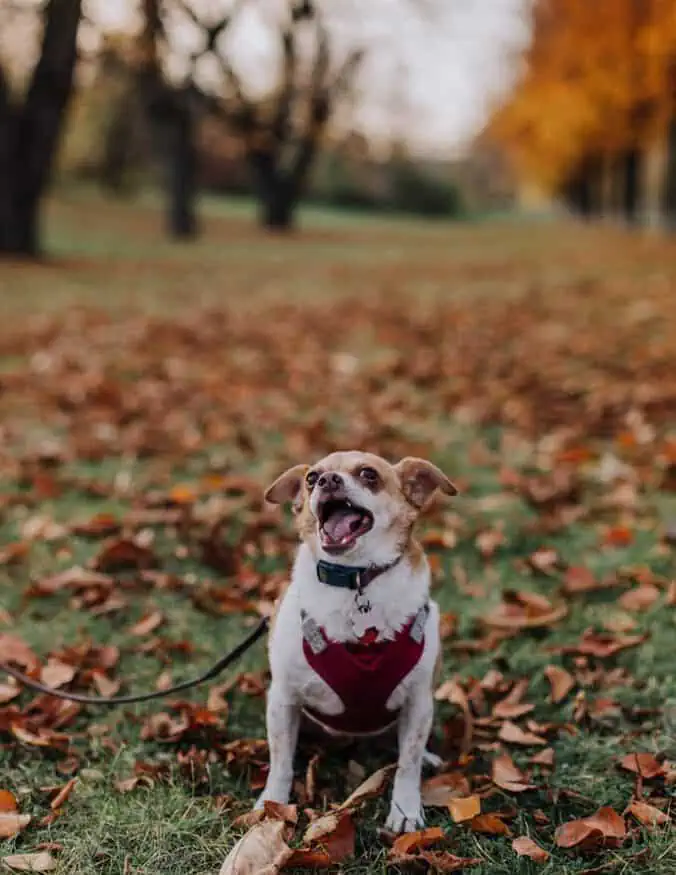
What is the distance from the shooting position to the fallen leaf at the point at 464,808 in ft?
9.19

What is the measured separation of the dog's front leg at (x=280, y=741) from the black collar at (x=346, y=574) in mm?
378

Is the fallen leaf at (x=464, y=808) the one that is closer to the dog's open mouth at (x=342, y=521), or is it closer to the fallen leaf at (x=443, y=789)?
the fallen leaf at (x=443, y=789)

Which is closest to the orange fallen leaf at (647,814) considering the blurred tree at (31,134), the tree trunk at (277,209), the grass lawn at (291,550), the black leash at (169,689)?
the grass lawn at (291,550)

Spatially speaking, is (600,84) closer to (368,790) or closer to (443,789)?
(443,789)

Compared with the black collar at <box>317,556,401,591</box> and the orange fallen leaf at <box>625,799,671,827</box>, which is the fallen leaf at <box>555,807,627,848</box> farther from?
the black collar at <box>317,556,401,591</box>

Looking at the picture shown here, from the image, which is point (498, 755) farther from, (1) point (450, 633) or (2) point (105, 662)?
(2) point (105, 662)

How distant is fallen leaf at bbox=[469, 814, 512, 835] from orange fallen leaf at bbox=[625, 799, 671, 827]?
1.24 feet

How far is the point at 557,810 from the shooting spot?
292 centimetres

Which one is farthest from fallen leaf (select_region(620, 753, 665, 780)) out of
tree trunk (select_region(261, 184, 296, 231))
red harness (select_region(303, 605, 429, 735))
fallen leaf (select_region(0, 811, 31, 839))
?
tree trunk (select_region(261, 184, 296, 231))

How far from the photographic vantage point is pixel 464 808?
2.83m

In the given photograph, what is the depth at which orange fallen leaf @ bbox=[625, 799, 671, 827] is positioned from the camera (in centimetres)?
277

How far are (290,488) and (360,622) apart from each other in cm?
51

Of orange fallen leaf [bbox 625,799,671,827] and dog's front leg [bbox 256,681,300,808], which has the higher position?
dog's front leg [bbox 256,681,300,808]

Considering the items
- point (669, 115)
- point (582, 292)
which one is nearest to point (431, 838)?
point (582, 292)
